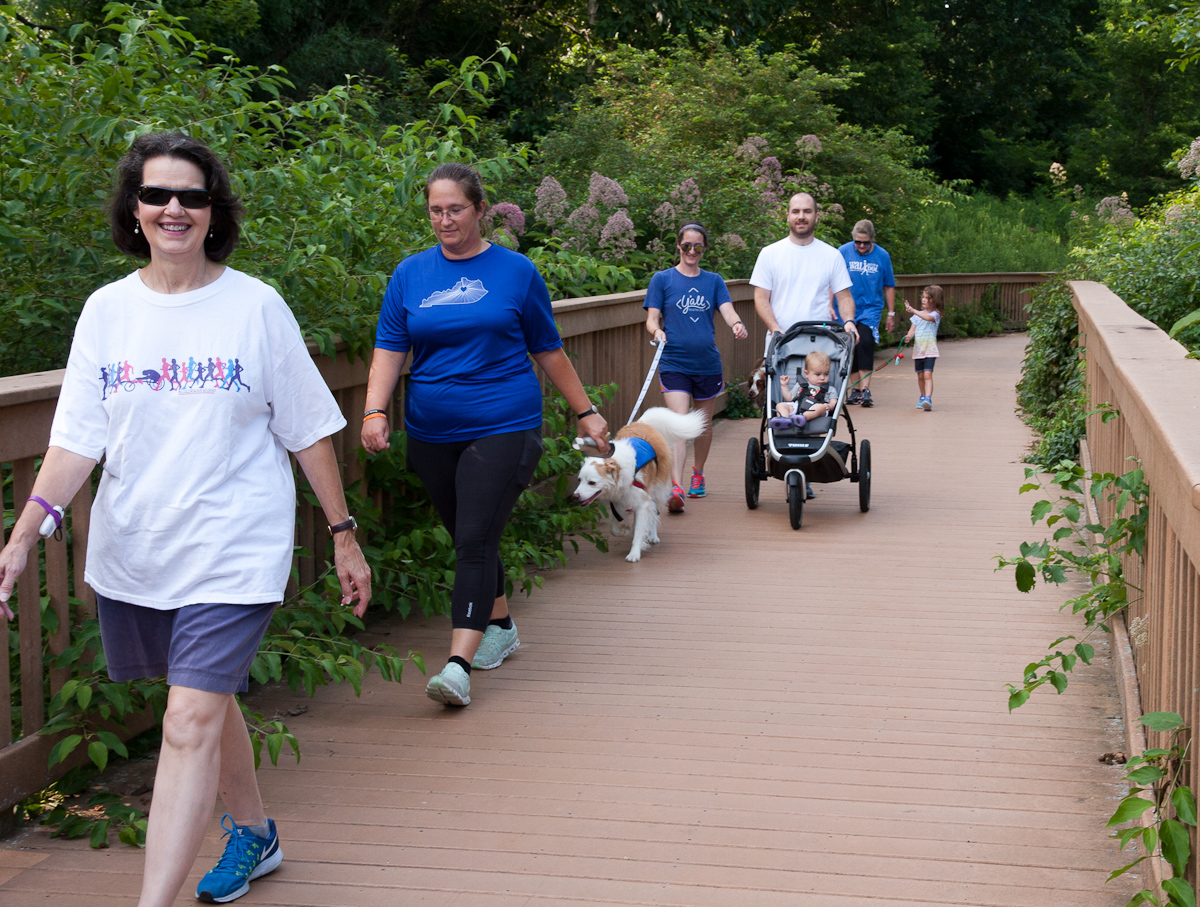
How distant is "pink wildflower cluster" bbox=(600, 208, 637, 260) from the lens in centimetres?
1124

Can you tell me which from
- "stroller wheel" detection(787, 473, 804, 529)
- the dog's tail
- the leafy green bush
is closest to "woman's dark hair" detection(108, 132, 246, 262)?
the dog's tail

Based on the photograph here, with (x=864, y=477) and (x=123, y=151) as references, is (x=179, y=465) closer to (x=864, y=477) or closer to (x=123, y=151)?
(x=123, y=151)

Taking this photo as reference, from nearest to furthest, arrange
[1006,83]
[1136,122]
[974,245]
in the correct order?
[974,245], [1136,122], [1006,83]

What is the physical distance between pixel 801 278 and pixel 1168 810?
6.28 metres

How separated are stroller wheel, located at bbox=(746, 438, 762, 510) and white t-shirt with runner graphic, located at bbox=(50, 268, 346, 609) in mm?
6047

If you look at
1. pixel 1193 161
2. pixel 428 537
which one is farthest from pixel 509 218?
pixel 1193 161

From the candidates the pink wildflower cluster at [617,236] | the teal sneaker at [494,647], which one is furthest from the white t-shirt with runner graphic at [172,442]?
the pink wildflower cluster at [617,236]

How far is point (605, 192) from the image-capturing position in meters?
11.6

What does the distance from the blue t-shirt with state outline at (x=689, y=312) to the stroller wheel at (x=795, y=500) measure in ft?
3.84

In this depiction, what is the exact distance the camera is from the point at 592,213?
37.8 feet

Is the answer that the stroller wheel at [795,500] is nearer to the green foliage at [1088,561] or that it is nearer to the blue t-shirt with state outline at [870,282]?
the green foliage at [1088,561]

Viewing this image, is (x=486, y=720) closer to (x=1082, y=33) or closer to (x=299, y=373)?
(x=299, y=373)

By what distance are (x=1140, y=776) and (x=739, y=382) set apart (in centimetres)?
1192

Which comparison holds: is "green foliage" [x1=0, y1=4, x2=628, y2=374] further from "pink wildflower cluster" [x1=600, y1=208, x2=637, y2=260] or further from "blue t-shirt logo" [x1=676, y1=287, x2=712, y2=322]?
"pink wildflower cluster" [x1=600, y1=208, x2=637, y2=260]
